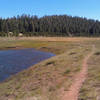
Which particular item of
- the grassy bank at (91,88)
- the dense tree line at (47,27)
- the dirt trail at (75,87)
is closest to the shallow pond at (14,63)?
the dirt trail at (75,87)

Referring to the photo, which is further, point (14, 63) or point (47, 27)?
point (47, 27)

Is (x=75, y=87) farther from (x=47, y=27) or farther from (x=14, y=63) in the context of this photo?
(x=47, y=27)

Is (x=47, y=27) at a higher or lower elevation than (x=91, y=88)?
higher

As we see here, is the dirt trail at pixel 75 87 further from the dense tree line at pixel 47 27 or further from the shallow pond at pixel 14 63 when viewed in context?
the dense tree line at pixel 47 27

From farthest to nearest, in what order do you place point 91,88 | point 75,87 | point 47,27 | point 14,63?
point 47,27
point 14,63
point 75,87
point 91,88

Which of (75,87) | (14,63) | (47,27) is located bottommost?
(14,63)

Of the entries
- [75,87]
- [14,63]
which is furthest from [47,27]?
[75,87]

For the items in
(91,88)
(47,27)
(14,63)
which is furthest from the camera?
(47,27)

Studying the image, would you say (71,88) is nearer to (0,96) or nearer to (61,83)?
(61,83)

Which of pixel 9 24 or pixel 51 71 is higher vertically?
pixel 9 24

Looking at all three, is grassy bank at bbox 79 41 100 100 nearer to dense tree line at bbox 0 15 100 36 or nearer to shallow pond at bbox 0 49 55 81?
shallow pond at bbox 0 49 55 81

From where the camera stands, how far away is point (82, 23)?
438ft

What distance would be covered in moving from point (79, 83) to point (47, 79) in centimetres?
234

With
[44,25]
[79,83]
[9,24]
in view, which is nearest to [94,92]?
[79,83]
